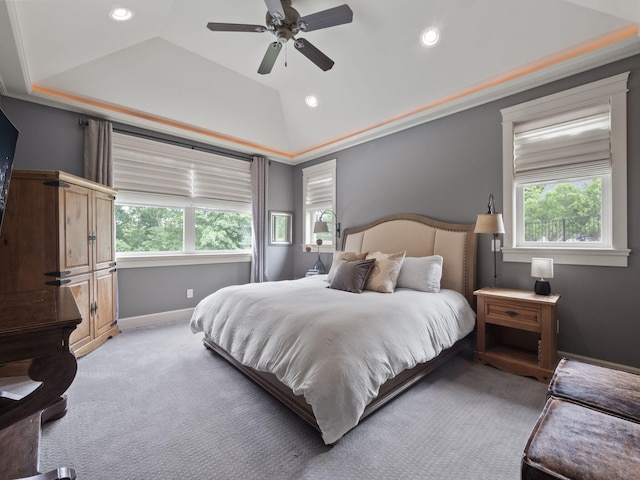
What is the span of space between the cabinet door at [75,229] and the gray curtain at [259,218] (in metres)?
2.33

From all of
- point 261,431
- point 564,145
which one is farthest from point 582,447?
point 564,145

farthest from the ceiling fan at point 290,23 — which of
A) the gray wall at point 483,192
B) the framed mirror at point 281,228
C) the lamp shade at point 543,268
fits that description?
the framed mirror at point 281,228

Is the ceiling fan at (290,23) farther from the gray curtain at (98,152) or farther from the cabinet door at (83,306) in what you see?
the cabinet door at (83,306)

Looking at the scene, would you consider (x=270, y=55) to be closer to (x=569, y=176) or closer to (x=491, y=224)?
(x=491, y=224)

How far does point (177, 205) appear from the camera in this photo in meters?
4.25

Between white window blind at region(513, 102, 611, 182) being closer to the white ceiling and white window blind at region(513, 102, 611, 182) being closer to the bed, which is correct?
the white ceiling

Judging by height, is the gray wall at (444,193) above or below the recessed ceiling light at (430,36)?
below

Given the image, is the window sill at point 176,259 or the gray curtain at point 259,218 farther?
the gray curtain at point 259,218

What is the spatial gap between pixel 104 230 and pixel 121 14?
219cm

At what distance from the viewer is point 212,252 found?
4.60 meters

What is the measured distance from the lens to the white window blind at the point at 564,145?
2.50m

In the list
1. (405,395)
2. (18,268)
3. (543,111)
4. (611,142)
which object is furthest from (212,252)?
(611,142)

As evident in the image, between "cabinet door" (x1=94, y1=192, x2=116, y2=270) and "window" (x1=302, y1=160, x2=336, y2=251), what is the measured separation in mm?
2996

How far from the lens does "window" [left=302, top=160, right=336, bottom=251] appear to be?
195 inches
